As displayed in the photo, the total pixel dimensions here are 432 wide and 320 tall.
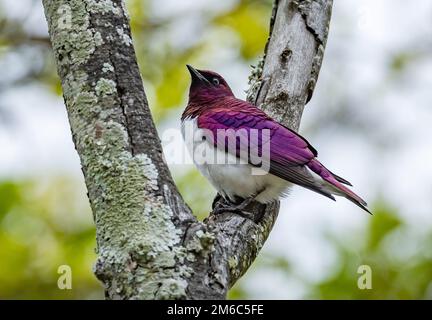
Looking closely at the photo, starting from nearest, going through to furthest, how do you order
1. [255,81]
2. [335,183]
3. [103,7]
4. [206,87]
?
1. [103,7]
2. [335,183]
3. [255,81]
4. [206,87]

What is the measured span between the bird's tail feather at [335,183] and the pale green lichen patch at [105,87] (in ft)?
5.75

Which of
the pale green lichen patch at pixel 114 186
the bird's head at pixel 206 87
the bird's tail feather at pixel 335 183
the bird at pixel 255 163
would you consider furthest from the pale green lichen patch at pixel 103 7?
the bird's head at pixel 206 87

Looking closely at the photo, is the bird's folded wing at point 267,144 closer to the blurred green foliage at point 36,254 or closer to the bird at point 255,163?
the bird at point 255,163

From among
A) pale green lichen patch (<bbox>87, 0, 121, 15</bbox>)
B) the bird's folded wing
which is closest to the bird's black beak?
the bird's folded wing

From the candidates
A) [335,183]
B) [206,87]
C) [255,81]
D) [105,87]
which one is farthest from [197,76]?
[105,87]

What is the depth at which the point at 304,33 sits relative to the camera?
4.60 metres

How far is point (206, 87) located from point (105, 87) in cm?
242

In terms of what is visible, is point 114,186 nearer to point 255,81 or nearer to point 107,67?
point 107,67

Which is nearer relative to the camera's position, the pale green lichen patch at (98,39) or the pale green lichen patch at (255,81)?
the pale green lichen patch at (98,39)

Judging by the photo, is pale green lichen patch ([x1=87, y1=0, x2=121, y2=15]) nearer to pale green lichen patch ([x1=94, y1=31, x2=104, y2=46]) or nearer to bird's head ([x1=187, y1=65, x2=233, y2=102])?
pale green lichen patch ([x1=94, y1=31, x2=104, y2=46])

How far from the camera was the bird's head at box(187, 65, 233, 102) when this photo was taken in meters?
5.41

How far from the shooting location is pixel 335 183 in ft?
14.4

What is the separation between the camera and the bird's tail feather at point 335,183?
4.30 metres

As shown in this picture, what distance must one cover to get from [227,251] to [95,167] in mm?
656
